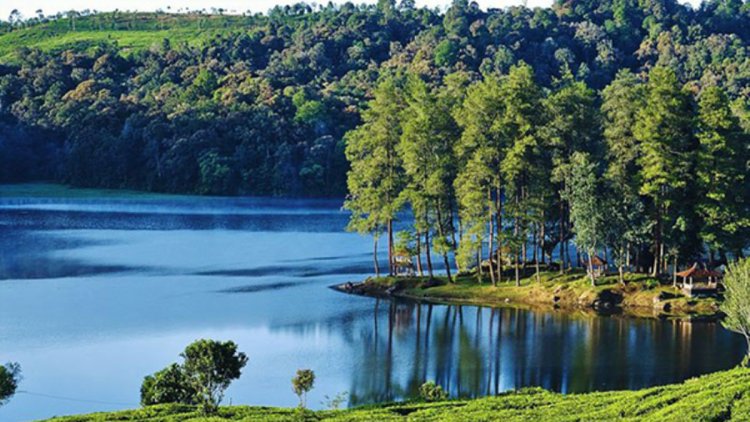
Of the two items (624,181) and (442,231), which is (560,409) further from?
(442,231)

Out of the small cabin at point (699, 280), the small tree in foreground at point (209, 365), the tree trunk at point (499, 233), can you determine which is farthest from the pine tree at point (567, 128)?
the small tree in foreground at point (209, 365)

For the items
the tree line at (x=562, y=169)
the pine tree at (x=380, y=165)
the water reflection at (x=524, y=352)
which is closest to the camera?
the water reflection at (x=524, y=352)

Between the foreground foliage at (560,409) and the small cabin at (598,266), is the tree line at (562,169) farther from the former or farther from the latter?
the foreground foliage at (560,409)


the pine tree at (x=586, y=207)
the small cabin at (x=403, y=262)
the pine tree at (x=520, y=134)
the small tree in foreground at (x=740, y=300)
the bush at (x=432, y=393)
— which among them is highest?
the pine tree at (x=520, y=134)

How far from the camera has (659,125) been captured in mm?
62219

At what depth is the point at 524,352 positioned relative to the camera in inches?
2010

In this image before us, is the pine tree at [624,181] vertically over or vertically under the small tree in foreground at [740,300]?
over

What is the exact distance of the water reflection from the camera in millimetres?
45156

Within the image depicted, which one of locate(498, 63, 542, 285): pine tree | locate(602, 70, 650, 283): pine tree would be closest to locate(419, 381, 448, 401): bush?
locate(602, 70, 650, 283): pine tree

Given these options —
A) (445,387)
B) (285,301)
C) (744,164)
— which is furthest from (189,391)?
(744,164)

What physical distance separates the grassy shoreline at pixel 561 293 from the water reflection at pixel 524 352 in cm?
210

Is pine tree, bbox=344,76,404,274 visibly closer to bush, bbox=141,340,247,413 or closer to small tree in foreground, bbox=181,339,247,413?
bush, bbox=141,340,247,413

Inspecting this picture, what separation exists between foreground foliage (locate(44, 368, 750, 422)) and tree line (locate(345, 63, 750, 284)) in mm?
27708

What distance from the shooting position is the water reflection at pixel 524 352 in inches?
1778
